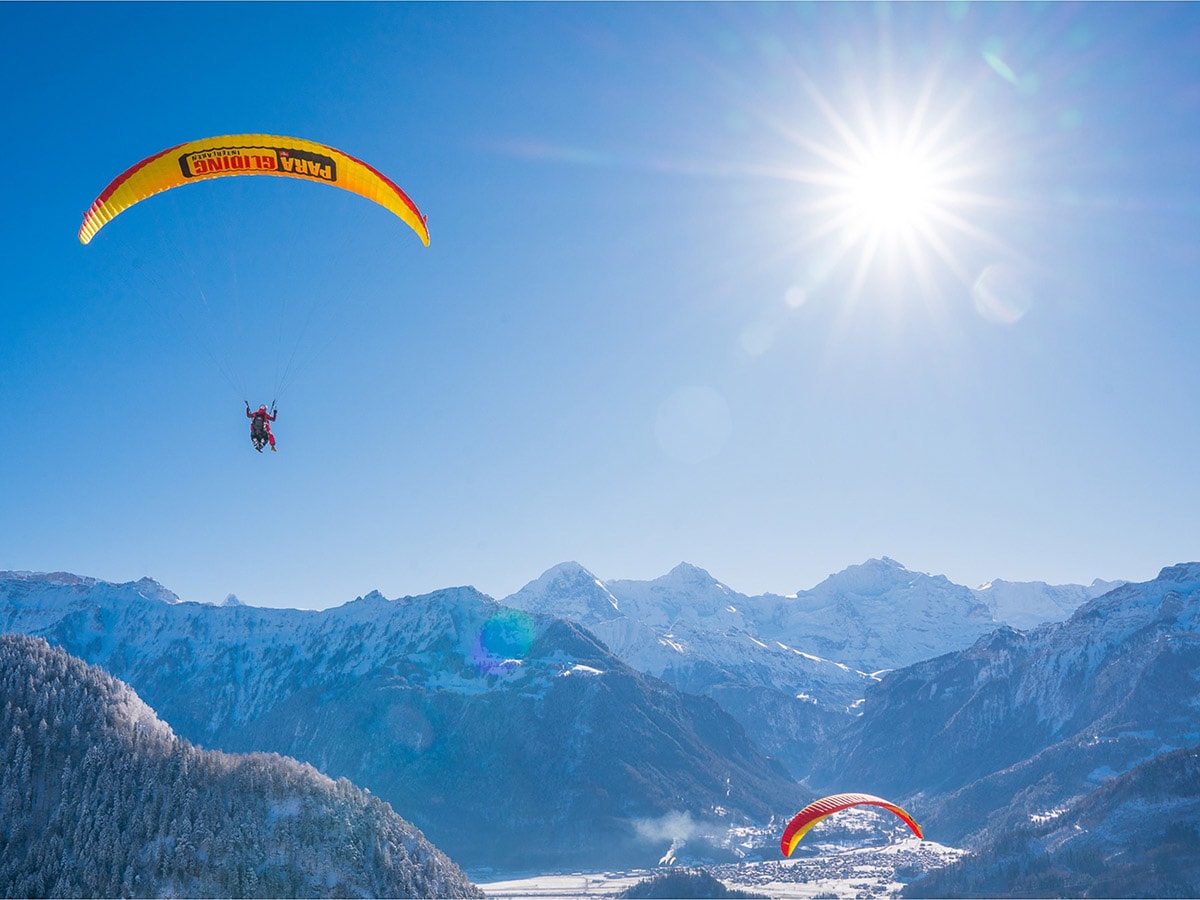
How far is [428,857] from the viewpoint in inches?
5290

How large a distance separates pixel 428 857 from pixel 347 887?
19.7 meters

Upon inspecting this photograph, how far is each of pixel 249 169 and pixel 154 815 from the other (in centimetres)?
9489

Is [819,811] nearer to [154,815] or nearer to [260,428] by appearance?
[260,428]

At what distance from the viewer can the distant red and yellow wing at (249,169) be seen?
2482 inches

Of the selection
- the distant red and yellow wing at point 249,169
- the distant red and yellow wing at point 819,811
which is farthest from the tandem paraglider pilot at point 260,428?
the distant red and yellow wing at point 819,811

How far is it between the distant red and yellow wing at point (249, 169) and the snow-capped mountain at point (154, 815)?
289ft

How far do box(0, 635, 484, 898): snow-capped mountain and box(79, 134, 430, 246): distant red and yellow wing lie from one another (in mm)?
88144

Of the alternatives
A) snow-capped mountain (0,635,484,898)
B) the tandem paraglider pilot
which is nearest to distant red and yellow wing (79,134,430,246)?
the tandem paraglider pilot

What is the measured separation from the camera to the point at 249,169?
65.7 meters

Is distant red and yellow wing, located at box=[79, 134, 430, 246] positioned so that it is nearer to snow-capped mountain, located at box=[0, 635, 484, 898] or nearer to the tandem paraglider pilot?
the tandem paraglider pilot

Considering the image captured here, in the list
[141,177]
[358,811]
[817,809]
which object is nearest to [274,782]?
[358,811]

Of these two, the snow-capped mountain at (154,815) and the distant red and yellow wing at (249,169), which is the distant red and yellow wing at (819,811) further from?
the snow-capped mountain at (154,815)

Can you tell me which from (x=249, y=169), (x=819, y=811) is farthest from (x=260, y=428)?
(x=819, y=811)

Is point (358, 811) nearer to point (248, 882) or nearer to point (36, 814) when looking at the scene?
point (248, 882)
